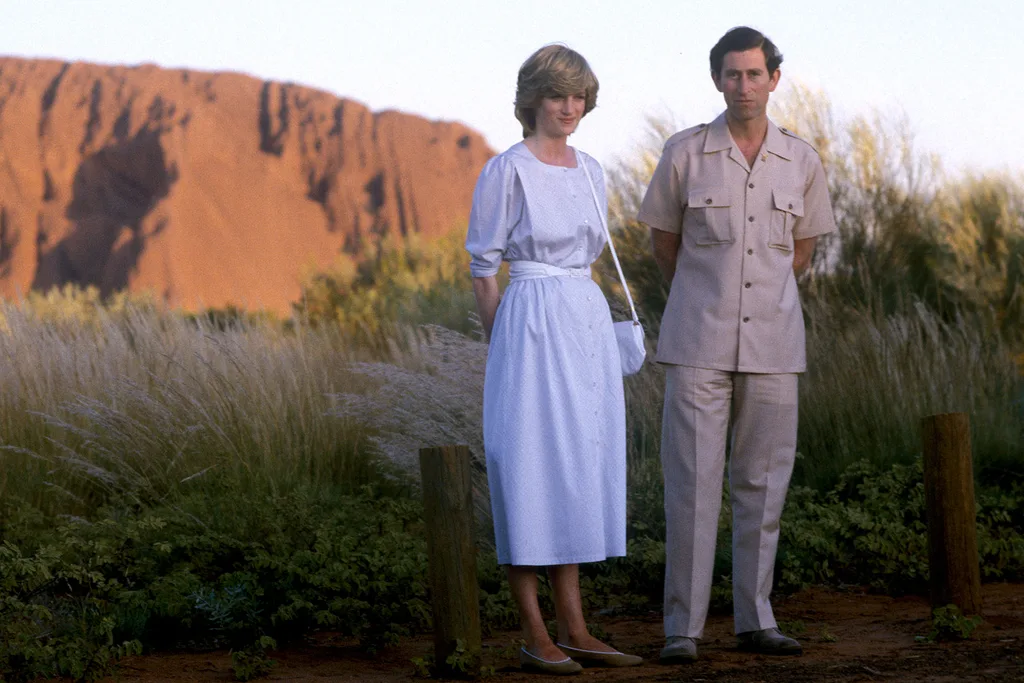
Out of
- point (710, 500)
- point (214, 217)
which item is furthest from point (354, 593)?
point (214, 217)

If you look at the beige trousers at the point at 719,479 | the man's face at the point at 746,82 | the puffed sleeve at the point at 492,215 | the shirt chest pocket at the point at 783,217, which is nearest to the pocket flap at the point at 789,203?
the shirt chest pocket at the point at 783,217

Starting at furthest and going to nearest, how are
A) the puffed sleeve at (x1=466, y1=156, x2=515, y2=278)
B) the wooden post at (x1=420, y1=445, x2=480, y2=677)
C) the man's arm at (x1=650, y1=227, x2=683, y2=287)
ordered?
the man's arm at (x1=650, y1=227, x2=683, y2=287) < the puffed sleeve at (x1=466, y1=156, x2=515, y2=278) < the wooden post at (x1=420, y1=445, x2=480, y2=677)

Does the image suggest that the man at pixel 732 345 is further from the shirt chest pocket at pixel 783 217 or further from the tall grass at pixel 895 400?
the tall grass at pixel 895 400

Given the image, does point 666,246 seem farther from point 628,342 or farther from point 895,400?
point 895,400

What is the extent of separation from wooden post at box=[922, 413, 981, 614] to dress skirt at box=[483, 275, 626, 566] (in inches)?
55.6

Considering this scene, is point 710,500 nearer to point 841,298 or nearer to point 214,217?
Result: point 841,298

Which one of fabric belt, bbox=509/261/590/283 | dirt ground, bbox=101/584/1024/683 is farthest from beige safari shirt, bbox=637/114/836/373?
dirt ground, bbox=101/584/1024/683

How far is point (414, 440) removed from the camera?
6754 millimetres

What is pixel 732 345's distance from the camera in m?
4.21

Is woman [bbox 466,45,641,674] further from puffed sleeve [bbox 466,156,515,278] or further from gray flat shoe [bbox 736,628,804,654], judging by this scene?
gray flat shoe [bbox 736,628,804,654]

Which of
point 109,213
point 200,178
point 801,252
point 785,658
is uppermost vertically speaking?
point 200,178

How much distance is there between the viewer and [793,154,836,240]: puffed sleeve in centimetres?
442

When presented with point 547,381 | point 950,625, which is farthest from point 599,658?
point 950,625

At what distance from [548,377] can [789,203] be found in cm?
105
